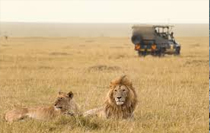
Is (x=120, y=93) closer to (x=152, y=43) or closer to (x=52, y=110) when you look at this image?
(x=52, y=110)

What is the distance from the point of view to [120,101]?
9062 millimetres

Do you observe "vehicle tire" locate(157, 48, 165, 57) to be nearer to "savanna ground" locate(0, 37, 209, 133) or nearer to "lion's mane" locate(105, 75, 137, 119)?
"savanna ground" locate(0, 37, 209, 133)

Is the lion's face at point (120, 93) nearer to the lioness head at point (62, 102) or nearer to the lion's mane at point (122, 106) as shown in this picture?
the lion's mane at point (122, 106)

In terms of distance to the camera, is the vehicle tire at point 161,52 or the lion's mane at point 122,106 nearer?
the lion's mane at point 122,106

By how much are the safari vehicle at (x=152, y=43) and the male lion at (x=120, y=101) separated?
21741 millimetres

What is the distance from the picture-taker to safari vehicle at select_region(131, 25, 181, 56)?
31109 mm

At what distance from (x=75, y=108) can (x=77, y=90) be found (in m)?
5.63

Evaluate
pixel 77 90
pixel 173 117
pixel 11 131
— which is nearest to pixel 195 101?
pixel 173 117

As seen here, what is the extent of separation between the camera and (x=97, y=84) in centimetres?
1639

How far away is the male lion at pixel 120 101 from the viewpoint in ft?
29.8

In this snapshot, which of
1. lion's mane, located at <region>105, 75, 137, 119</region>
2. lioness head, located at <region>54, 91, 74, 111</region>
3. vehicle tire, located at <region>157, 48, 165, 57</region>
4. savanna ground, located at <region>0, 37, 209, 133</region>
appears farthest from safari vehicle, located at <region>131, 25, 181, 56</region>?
lioness head, located at <region>54, 91, 74, 111</region>

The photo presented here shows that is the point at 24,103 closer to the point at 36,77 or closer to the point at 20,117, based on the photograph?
the point at 20,117

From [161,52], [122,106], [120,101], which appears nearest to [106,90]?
[122,106]

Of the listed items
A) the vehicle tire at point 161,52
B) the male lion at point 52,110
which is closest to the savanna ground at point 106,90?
the male lion at point 52,110
